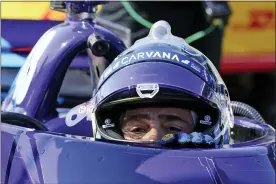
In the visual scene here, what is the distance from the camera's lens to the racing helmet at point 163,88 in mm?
2031

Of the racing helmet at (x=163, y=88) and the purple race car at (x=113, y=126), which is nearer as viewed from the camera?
the purple race car at (x=113, y=126)

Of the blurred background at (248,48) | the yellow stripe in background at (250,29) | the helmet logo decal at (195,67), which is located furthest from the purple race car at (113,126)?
the yellow stripe in background at (250,29)

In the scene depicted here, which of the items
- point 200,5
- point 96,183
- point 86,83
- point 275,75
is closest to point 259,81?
point 275,75

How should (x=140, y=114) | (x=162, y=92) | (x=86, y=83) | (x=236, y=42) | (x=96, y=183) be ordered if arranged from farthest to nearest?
(x=236, y=42), (x=86, y=83), (x=140, y=114), (x=162, y=92), (x=96, y=183)

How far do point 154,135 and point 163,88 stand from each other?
0.50 feet

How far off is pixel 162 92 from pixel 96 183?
0.42 metres

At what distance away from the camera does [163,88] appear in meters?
2.02

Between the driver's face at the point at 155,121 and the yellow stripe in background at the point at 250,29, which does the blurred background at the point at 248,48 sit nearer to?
the yellow stripe in background at the point at 250,29

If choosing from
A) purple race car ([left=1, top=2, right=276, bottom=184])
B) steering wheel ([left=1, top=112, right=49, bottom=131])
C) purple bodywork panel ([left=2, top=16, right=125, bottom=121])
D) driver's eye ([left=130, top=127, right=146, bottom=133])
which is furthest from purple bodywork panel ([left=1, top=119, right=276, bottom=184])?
purple bodywork panel ([left=2, top=16, right=125, bottom=121])

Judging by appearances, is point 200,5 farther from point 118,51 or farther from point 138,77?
point 138,77

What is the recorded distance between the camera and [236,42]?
4.84 m

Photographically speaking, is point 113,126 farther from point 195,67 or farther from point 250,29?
point 250,29

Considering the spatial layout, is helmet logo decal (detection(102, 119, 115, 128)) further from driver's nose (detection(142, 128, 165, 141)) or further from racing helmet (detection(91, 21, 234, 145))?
driver's nose (detection(142, 128, 165, 141))

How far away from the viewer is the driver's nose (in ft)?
6.83
